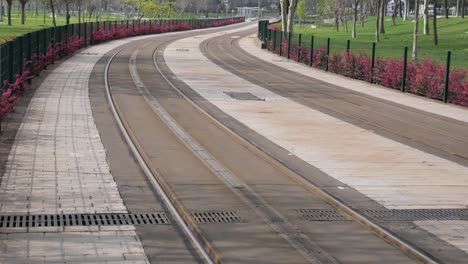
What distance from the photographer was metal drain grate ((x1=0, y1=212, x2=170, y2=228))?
11.1 metres

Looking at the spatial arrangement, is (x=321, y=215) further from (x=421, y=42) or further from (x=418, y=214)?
(x=421, y=42)

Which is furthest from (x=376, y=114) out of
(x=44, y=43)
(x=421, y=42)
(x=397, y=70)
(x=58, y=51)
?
(x=421, y=42)

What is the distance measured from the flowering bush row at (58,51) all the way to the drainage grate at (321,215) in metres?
9.38

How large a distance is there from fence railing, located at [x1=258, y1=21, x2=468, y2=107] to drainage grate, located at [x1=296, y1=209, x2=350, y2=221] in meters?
17.1

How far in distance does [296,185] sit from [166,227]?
3.57 m

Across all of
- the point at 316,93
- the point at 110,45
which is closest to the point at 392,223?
the point at 316,93

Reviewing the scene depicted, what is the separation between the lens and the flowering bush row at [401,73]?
29.5 meters

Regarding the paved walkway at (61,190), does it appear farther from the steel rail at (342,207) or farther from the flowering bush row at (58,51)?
the steel rail at (342,207)

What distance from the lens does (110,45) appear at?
→ 60875mm

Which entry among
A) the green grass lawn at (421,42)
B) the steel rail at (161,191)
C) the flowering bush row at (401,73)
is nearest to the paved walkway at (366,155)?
the flowering bush row at (401,73)

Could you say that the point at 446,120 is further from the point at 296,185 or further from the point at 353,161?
the point at 296,185

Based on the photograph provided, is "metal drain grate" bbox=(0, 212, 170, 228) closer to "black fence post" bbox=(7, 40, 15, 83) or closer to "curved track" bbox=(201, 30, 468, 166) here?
"curved track" bbox=(201, 30, 468, 166)

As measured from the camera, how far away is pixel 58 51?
42.5m

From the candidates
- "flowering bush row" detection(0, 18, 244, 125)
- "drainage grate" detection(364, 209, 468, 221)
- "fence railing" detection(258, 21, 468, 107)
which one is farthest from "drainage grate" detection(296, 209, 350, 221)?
"fence railing" detection(258, 21, 468, 107)
